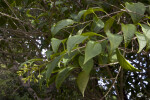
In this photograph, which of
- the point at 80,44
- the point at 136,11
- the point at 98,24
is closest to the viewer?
the point at 136,11

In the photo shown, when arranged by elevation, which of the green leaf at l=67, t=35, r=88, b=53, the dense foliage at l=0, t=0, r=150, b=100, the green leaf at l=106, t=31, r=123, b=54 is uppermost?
the green leaf at l=67, t=35, r=88, b=53

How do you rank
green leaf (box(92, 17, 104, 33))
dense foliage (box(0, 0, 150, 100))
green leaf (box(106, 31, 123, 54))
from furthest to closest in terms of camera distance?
1. green leaf (box(92, 17, 104, 33))
2. dense foliage (box(0, 0, 150, 100))
3. green leaf (box(106, 31, 123, 54))

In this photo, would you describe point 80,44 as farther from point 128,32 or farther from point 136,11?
point 128,32

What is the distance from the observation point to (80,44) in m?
1.38

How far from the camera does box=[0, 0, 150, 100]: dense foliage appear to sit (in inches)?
23.8

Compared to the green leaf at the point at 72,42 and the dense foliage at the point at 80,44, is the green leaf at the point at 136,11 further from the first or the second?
the green leaf at the point at 72,42

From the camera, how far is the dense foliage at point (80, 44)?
605 millimetres

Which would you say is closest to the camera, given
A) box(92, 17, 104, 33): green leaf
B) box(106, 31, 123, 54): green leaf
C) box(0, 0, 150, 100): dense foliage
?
box(106, 31, 123, 54): green leaf

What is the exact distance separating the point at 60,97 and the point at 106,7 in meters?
1.37

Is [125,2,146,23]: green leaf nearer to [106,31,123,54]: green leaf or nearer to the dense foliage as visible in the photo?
the dense foliage

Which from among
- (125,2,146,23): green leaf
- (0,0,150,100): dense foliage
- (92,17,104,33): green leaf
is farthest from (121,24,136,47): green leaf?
(92,17,104,33): green leaf

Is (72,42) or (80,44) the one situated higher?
(72,42)

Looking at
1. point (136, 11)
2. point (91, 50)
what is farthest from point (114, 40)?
point (136, 11)

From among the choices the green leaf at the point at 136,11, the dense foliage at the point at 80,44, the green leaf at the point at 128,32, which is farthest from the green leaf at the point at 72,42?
the green leaf at the point at 136,11
